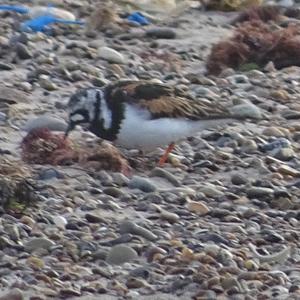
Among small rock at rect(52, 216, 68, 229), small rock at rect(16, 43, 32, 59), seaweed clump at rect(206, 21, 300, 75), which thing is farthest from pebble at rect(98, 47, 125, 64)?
small rock at rect(52, 216, 68, 229)

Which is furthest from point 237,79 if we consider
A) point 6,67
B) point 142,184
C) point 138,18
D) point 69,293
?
point 69,293

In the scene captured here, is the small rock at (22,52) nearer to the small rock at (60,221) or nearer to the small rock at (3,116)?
the small rock at (3,116)

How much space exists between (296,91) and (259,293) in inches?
141

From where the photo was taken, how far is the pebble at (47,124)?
725 cm

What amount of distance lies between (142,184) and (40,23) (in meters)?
4.14

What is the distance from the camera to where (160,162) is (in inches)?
269

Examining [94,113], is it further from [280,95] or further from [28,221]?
[280,95]

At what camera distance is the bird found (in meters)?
6.73

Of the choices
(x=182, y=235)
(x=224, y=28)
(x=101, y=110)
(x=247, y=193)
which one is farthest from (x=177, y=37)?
(x=182, y=235)

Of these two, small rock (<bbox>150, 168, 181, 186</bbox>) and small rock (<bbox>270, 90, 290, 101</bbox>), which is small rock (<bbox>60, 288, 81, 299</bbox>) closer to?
small rock (<bbox>150, 168, 181, 186</bbox>)

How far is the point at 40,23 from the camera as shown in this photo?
33.6 ft

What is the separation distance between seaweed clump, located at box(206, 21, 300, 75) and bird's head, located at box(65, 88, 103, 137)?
2140 millimetres

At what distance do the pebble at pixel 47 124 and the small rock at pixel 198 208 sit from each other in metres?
1.42

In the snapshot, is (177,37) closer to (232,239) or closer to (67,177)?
(67,177)
